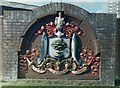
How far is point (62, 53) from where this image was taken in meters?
16.1

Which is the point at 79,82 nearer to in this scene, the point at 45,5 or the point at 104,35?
the point at 104,35

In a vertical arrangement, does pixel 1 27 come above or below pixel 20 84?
above

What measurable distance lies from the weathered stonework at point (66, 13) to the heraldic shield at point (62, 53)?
0.35m

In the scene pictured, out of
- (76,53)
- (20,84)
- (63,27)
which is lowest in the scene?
(20,84)

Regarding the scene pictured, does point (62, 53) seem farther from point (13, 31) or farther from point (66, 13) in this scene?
point (13, 31)

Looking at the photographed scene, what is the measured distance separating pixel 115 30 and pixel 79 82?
8.01ft

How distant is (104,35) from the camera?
1606 centimetres

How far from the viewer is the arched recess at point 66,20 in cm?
1599

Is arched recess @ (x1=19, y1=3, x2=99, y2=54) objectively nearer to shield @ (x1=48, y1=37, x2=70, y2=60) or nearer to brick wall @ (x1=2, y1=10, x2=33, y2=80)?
brick wall @ (x1=2, y1=10, x2=33, y2=80)

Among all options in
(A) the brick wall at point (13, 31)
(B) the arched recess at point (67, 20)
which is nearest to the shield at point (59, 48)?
(B) the arched recess at point (67, 20)

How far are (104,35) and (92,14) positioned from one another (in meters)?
0.93

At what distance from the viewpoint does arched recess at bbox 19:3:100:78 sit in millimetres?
15992

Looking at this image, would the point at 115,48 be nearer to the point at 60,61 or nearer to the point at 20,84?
the point at 60,61

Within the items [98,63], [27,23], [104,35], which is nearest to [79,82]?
[98,63]
